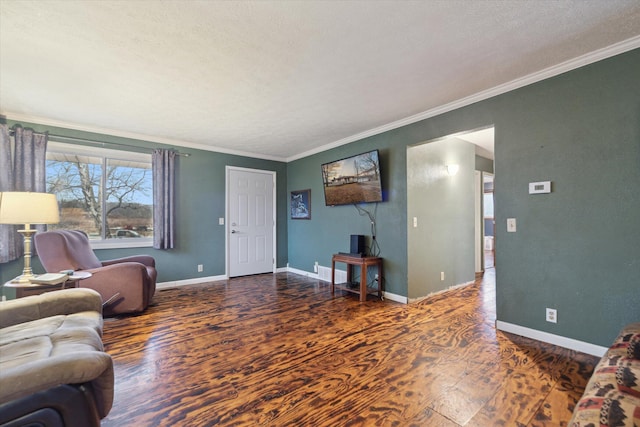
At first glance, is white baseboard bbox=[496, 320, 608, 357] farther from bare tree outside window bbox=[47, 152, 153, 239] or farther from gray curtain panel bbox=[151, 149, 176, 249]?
bare tree outside window bbox=[47, 152, 153, 239]

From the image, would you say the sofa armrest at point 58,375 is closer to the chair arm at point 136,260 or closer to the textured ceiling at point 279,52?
the textured ceiling at point 279,52

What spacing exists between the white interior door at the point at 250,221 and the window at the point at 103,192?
4.24 ft

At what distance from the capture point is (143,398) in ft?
5.56

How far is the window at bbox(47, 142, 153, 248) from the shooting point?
3.76m

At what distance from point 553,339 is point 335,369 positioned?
6.29 ft

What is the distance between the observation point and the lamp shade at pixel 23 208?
2.21 metres

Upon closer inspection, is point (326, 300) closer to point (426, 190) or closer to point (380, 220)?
point (380, 220)

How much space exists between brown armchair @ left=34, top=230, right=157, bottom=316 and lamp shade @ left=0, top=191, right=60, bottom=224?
71 centimetres

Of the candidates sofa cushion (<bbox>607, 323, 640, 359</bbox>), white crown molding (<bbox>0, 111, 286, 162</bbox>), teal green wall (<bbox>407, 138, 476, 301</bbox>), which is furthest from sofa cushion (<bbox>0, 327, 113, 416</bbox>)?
white crown molding (<bbox>0, 111, 286, 162</bbox>)

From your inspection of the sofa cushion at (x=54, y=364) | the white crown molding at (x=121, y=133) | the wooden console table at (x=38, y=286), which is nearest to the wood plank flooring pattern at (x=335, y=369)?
the sofa cushion at (x=54, y=364)

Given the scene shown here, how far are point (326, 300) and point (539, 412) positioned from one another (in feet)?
7.94

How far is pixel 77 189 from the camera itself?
3.86 meters

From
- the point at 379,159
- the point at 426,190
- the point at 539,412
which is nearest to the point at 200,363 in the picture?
the point at 539,412

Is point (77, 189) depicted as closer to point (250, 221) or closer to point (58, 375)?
point (250, 221)
